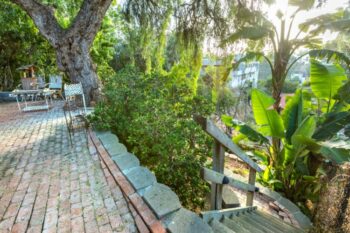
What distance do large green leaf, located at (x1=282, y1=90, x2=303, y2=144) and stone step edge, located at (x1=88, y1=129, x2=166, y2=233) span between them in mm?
3582

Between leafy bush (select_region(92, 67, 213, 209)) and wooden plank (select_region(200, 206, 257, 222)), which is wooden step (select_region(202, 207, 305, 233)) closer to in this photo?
wooden plank (select_region(200, 206, 257, 222))

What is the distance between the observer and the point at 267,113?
4430mm

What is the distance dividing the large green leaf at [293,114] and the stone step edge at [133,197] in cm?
358

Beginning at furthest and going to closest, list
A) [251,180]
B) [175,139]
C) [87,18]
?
[87,18], [251,180], [175,139]

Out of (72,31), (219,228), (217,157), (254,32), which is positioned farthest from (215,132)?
(72,31)

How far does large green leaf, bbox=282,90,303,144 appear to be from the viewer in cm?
452

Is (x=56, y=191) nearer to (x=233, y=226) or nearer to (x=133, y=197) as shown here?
(x=133, y=197)

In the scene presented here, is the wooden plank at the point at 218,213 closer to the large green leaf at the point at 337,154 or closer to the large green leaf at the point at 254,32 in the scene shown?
the large green leaf at the point at 337,154

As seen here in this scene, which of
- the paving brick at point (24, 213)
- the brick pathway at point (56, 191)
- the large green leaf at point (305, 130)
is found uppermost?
the large green leaf at point (305, 130)

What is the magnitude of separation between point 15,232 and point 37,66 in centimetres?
1121

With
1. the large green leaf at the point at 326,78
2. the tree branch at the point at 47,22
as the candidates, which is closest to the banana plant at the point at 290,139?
the large green leaf at the point at 326,78

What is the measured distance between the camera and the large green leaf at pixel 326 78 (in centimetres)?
430

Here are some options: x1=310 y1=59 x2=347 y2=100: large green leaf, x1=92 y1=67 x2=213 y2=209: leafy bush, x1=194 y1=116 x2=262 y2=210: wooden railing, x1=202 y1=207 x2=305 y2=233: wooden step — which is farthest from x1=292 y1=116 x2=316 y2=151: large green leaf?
x1=194 y1=116 x2=262 y2=210: wooden railing

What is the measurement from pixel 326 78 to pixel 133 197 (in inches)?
174
